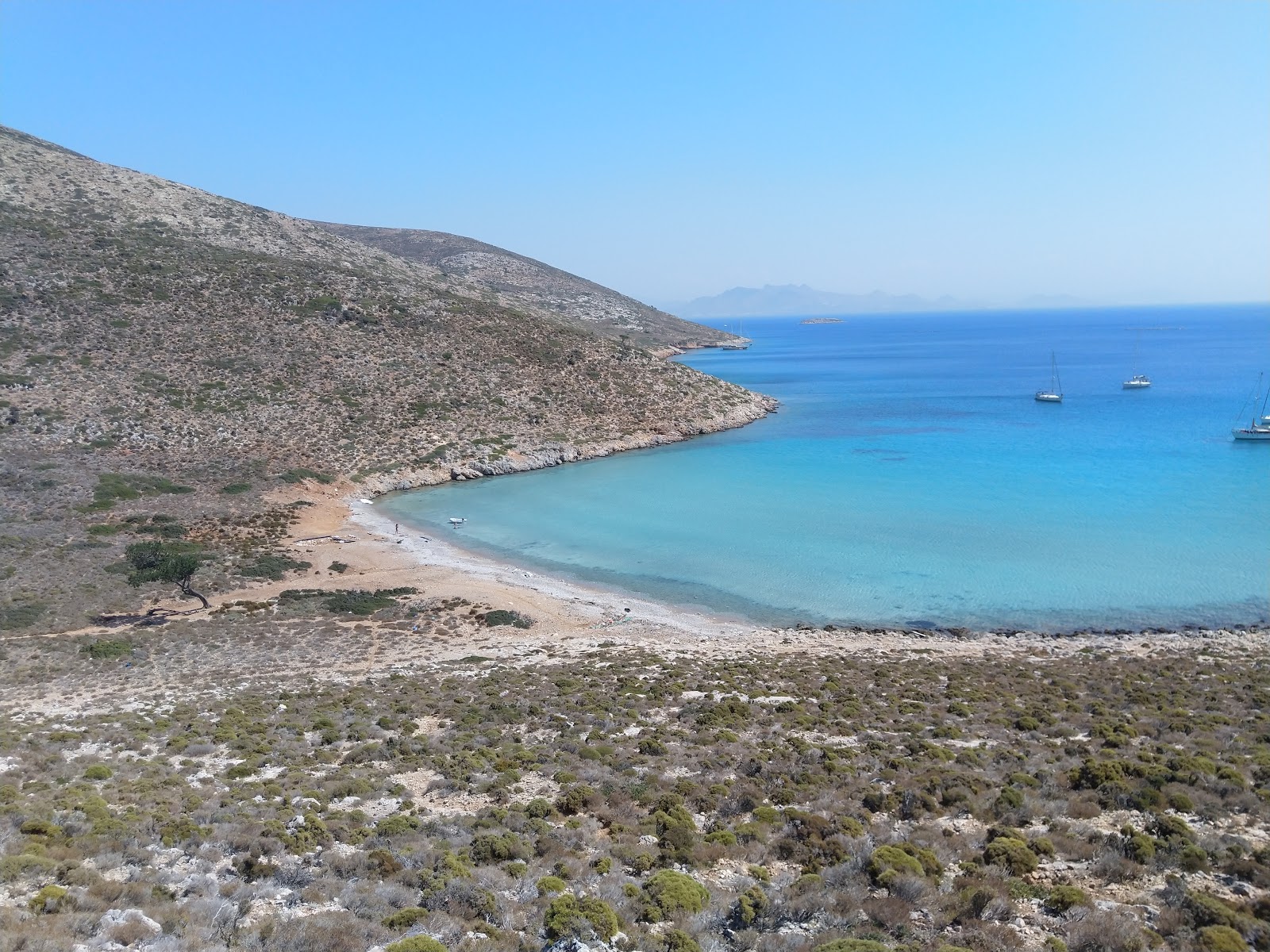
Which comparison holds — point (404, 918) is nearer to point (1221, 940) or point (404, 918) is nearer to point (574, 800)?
point (574, 800)

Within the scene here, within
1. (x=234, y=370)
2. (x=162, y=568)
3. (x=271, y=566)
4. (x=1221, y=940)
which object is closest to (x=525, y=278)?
(x=234, y=370)

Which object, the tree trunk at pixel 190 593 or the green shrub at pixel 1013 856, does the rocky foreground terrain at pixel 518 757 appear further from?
the tree trunk at pixel 190 593

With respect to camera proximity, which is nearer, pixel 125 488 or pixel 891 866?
pixel 891 866

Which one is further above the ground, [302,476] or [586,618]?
[302,476]

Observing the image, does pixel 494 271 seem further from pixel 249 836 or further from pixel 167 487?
pixel 249 836

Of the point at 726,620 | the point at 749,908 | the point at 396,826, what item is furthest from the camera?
the point at 726,620

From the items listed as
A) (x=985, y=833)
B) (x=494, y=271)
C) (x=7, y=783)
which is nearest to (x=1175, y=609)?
(x=985, y=833)
